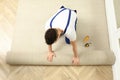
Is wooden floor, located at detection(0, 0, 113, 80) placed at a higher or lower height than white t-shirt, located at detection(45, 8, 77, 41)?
lower

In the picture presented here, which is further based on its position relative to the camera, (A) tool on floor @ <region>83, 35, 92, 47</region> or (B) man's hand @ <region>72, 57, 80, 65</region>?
(A) tool on floor @ <region>83, 35, 92, 47</region>

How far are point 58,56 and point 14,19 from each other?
0.57 m

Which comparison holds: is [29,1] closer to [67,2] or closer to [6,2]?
[6,2]

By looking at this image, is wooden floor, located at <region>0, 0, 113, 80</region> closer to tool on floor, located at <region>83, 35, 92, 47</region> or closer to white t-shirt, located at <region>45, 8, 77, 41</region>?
tool on floor, located at <region>83, 35, 92, 47</region>

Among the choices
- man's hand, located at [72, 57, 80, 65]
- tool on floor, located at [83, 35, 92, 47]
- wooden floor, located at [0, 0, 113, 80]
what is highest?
tool on floor, located at [83, 35, 92, 47]

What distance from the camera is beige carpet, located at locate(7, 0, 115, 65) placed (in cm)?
159

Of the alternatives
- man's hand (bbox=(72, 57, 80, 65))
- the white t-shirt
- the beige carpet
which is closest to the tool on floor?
the beige carpet

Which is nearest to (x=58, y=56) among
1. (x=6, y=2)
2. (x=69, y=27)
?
(x=69, y=27)

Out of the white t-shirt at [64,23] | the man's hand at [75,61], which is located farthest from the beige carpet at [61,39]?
the white t-shirt at [64,23]

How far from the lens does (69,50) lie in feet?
5.44

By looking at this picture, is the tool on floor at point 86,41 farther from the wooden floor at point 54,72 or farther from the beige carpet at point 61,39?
the wooden floor at point 54,72

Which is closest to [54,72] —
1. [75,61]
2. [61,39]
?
[75,61]

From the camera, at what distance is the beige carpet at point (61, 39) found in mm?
1595

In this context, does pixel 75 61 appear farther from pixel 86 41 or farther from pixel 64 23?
pixel 64 23
